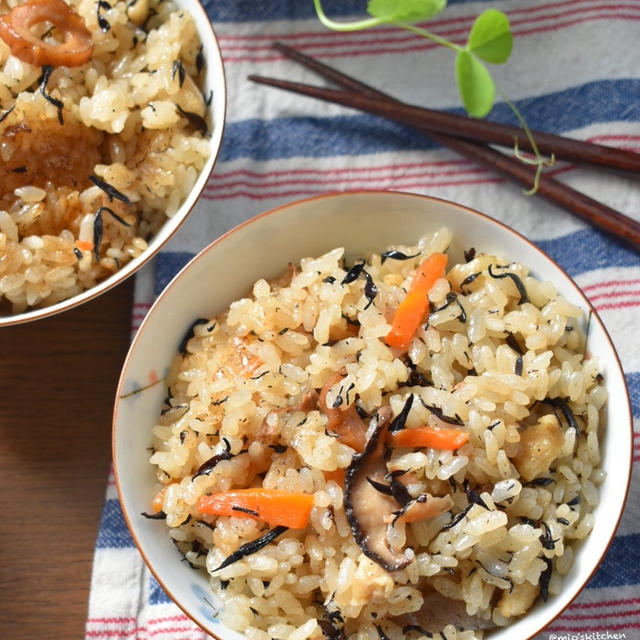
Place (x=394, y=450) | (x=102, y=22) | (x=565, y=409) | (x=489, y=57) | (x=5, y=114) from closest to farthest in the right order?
(x=394, y=450)
(x=565, y=409)
(x=5, y=114)
(x=102, y=22)
(x=489, y=57)

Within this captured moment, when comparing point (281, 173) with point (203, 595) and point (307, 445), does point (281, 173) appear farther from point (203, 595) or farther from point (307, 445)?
point (203, 595)

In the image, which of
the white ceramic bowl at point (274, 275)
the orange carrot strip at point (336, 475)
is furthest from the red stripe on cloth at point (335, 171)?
the orange carrot strip at point (336, 475)

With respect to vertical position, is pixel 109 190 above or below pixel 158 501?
above

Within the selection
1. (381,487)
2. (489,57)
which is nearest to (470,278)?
(381,487)

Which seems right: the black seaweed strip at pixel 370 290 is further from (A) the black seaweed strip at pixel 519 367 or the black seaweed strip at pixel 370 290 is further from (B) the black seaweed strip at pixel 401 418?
(A) the black seaweed strip at pixel 519 367

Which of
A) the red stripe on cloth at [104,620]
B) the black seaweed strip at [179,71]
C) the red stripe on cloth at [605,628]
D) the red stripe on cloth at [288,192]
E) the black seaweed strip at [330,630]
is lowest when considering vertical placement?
the red stripe on cloth at [104,620]

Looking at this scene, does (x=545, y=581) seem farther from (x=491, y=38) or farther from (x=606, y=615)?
(x=491, y=38)

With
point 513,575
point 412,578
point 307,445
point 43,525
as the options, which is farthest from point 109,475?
point 513,575
